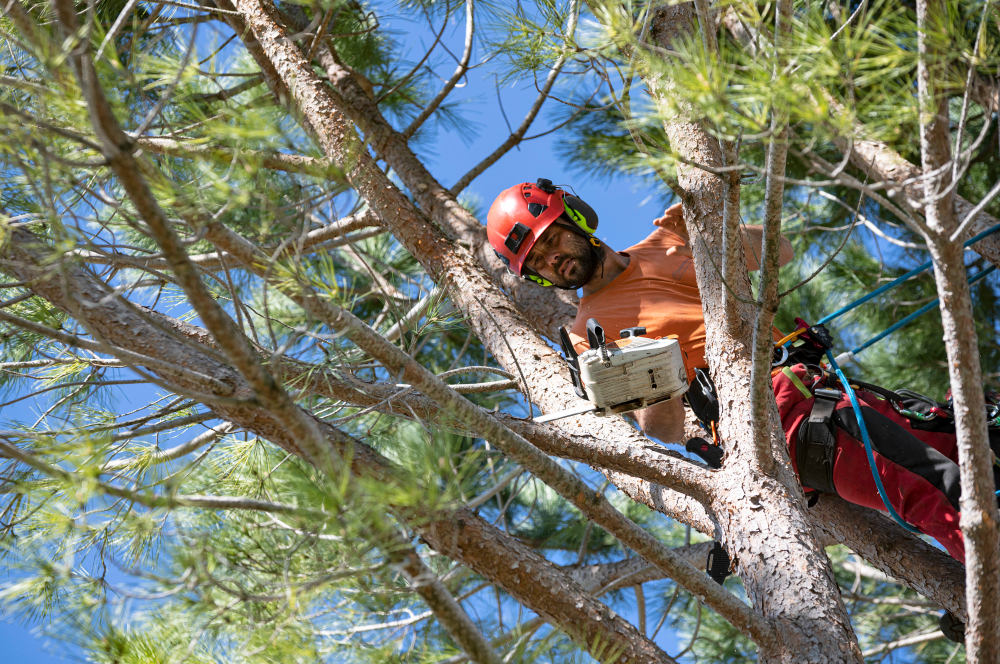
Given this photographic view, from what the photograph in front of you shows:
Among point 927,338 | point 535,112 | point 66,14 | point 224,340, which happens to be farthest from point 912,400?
point 927,338

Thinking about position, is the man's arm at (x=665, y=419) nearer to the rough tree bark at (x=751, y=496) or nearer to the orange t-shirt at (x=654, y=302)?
the orange t-shirt at (x=654, y=302)

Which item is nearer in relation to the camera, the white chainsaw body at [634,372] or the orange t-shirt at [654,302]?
the white chainsaw body at [634,372]

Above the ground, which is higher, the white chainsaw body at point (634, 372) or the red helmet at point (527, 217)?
the red helmet at point (527, 217)

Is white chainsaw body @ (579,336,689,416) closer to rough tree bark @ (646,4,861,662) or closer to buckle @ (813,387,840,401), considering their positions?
rough tree bark @ (646,4,861,662)

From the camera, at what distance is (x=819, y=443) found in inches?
64.1

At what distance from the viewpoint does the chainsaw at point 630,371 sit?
5.16 ft

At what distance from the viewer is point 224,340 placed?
76 cm

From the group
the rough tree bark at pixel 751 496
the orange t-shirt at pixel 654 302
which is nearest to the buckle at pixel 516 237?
the orange t-shirt at pixel 654 302

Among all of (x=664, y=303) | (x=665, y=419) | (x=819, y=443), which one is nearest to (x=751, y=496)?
(x=819, y=443)

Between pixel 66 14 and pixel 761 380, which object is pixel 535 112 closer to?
pixel 761 380

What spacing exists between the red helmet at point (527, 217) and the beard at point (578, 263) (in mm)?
34

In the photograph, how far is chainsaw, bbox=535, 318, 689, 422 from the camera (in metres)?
1.57

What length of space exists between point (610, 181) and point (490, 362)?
852mm

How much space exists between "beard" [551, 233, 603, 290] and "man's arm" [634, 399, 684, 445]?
0.38 metres
